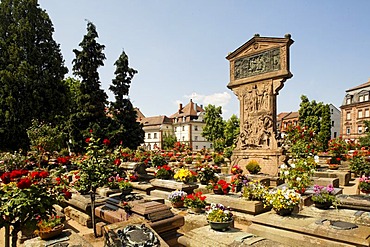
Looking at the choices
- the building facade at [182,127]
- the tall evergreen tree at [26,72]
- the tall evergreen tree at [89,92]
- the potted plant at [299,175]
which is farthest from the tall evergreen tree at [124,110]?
the building facade at [182,127]

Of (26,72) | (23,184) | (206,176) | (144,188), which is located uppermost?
(26,72)

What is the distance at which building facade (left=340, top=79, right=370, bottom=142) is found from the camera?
45719mm

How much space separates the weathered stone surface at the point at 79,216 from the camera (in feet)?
24.5

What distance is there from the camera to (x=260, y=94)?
1327cm

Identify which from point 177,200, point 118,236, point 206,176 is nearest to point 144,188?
point 206,176

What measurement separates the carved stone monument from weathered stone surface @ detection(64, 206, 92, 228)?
28.1 ft

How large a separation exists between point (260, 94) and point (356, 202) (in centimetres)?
763

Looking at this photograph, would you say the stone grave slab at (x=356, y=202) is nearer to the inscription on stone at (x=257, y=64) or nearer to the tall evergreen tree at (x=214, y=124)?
the inscription on stone at (x=257, y=64)

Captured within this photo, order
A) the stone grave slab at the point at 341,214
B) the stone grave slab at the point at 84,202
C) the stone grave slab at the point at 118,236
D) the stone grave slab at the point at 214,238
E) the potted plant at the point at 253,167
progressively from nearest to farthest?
the stone grave slab at the point at 118,236 < the stone grave slab at the point at 214,238 < the stone grave slab at the point at 341,214 < the stone grave slab at the point at 84,202 < the potted plant at the point at 253,167

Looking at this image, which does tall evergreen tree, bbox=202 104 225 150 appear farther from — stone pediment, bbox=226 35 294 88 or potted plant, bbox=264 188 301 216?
potted plant, bbox=264 188 301 216

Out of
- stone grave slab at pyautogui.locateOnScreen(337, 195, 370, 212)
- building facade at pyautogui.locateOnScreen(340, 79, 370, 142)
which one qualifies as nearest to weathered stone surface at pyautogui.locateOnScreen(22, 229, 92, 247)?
stone grave slab at pyautogui.locateOnScreen(337, 195, 370, 212)

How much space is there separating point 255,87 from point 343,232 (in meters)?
9.77

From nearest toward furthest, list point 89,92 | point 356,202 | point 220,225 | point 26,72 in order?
point 220,225, point 356,202, point 26,72, point 89,92

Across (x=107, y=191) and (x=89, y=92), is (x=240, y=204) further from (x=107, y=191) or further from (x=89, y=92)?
(x=89, y=92)
